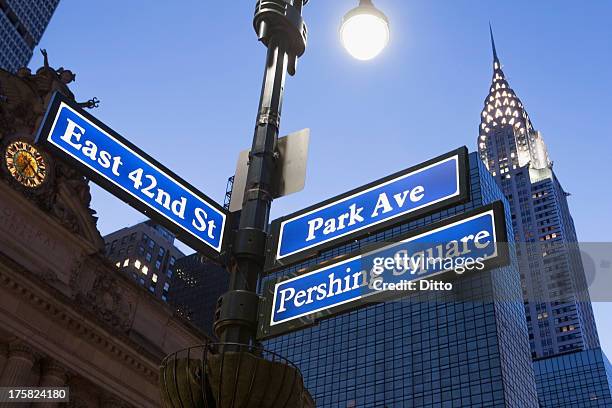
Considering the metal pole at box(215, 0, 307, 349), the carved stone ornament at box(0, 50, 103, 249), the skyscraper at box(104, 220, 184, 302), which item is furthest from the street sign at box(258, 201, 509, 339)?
the skyscraper at box(104, 220, 184, 302)

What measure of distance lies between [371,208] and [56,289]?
22.8 meters

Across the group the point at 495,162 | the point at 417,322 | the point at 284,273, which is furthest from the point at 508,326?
the point at 284,273

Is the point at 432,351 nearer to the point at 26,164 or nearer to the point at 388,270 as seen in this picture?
the point at 26,164

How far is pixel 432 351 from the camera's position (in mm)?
107562

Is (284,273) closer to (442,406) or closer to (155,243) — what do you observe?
(442,406)

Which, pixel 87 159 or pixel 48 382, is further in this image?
pixel 48 382

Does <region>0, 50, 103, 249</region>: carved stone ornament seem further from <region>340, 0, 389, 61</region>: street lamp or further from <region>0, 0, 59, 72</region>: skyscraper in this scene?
<region>0, 0, 59, 72</region>: skyscraper

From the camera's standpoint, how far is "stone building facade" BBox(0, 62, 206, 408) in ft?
82.2

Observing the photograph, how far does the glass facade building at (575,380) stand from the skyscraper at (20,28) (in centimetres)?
13037

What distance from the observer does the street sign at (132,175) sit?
21.1 ft

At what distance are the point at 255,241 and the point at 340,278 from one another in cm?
96

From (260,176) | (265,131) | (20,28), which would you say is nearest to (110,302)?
(265,131)

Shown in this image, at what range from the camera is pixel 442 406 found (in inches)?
3932

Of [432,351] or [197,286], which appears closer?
[432,351]
